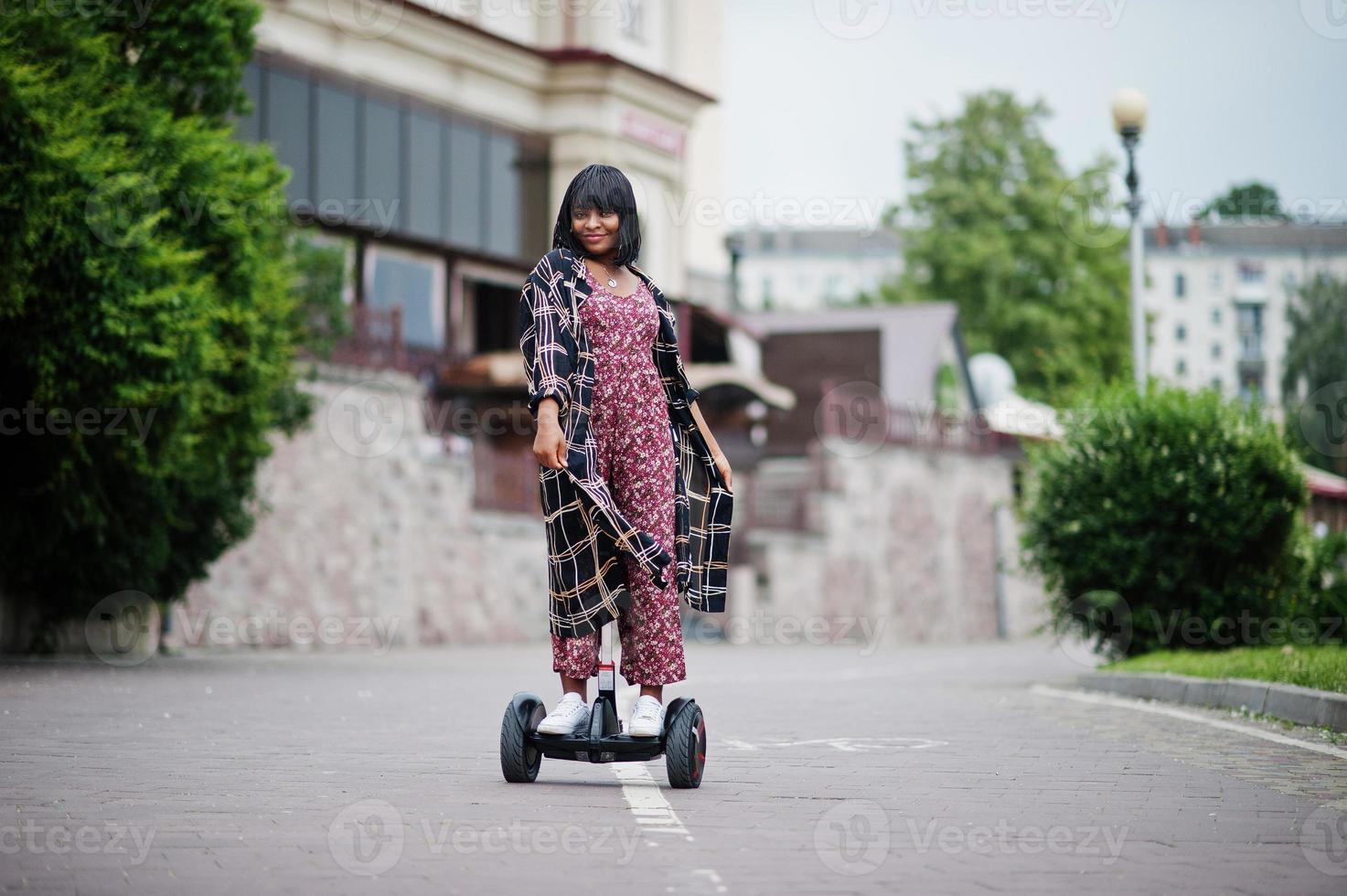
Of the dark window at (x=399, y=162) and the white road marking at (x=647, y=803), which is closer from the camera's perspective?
the white road marking at (x=647, y=803)

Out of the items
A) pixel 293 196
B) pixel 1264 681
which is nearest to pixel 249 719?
pixel 1264 681

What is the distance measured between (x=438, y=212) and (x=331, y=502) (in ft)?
32.0

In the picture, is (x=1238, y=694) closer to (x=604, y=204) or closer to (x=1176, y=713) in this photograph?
(x=1176, y=713)

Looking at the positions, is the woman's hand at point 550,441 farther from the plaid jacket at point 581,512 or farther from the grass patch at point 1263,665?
the grass patch at point 1263,665

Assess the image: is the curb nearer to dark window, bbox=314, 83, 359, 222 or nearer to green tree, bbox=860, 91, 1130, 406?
dark window, bbox=314, 83, 359, 222

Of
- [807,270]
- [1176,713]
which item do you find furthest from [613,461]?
[807,270]

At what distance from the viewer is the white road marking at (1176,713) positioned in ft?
28.2

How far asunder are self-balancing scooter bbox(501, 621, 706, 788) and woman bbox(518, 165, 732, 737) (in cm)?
5

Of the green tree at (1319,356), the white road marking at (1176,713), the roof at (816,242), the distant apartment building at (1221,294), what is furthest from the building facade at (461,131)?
the roof at (816,242)

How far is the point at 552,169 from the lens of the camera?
35875mm

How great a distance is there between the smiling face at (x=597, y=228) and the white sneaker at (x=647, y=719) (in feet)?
5.59

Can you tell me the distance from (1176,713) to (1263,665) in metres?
1.02

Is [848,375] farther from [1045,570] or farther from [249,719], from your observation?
[249,719]

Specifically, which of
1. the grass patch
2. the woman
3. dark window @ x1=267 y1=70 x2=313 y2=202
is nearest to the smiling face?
the woman
